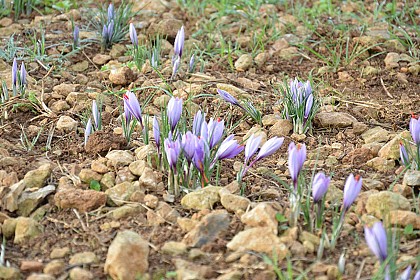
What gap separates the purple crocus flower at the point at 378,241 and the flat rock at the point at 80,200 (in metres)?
0.99

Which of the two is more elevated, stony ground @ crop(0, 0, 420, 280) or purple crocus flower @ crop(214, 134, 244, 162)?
purple crocus flower @ crop(214, 134, 244, 162)

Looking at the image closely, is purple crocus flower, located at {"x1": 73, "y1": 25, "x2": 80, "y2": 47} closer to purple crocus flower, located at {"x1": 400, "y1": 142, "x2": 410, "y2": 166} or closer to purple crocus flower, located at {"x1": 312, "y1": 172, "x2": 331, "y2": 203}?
purple crocus flower, located at {"x1": 400, "y1": 142, "x2": 410, "y2": 166}

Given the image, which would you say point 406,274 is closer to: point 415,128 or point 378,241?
point 378,241

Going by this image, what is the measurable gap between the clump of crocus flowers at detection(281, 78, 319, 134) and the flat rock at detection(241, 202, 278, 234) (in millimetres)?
885

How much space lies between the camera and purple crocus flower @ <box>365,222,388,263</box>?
6.68ft

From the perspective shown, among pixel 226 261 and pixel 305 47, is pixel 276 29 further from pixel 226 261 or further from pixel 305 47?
pixel 226 261

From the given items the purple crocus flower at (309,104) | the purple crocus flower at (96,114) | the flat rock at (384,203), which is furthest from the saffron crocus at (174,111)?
the flat rock at (384,203)

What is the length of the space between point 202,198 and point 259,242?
1.16 ft

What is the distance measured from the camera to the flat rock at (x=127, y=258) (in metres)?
2.14

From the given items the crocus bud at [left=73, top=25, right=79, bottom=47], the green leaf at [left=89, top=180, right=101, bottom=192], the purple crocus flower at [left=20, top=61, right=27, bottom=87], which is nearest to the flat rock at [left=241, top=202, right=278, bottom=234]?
the green leaf at [left=89, top=180, right=101, bottom=192]

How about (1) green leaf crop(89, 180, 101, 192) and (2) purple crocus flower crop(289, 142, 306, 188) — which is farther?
(1) green leaf crop(89, 180, 101, 192)

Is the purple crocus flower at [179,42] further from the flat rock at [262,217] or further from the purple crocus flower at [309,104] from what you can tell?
the flat rock at [262,217]

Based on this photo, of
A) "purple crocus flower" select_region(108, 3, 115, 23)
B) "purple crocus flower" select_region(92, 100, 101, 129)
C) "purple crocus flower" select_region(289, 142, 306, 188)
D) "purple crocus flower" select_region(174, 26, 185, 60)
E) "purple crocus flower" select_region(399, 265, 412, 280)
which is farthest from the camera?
"purple crocus flower" select_region(108, 3, 115, 23)

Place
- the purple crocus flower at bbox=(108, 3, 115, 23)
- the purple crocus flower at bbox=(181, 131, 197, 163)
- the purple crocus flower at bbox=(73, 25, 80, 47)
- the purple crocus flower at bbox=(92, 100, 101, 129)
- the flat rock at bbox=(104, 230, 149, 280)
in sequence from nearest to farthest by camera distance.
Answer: the flat rock at bbox=(104, 230, 149, 280), the purple crocus flower at bbox=(181, 131, 197, 163), the purple crocus flower at bbox=(92, 100, 101, 129), the purple crocus flower at bbox=(73, 25, 80, 47), the purple crocus flower at bbox=(108, 3, 115, 23)
